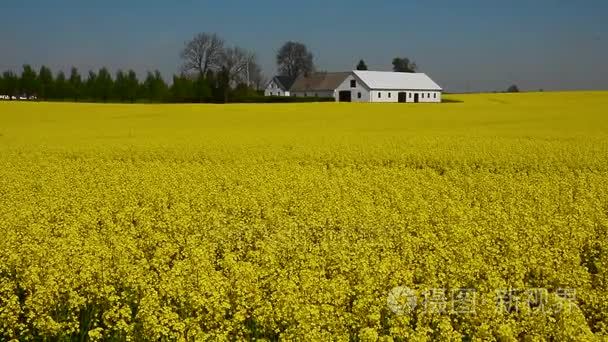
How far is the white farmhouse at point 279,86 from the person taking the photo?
104 m

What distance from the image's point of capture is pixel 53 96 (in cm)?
6775

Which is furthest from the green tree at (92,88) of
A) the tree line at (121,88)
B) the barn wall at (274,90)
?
the barn wall at (274,90)

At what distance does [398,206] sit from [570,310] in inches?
231

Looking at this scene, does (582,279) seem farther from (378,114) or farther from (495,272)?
(378,114)

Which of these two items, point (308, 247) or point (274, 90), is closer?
point (308, 247)

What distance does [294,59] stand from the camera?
11725 centimetres

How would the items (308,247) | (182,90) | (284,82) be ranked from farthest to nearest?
(284,82), (182,90), (308,247)

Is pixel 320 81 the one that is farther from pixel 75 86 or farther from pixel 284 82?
pixel 75 86

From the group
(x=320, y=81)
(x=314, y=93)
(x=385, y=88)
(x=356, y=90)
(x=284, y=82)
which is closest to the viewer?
(x=385, y=88)

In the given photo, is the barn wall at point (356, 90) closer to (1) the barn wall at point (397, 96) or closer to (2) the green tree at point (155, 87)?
(1) the barn wall at point (397, 96)

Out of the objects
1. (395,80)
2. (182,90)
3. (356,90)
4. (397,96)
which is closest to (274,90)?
(395,80)

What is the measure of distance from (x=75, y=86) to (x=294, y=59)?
57227 millimetres

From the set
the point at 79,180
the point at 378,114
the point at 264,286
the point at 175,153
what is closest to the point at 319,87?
the point at 378,114

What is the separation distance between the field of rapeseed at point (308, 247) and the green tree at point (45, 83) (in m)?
53.7
